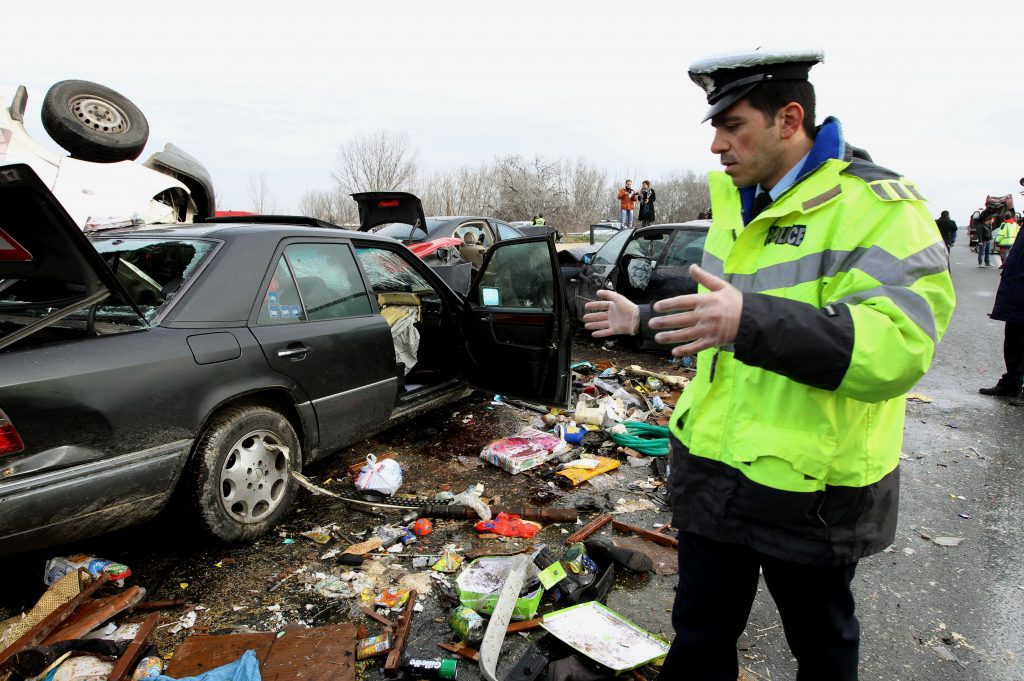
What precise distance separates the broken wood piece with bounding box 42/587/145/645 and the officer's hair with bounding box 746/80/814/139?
301 centimetres

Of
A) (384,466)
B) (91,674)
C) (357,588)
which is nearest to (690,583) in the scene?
(357,588)

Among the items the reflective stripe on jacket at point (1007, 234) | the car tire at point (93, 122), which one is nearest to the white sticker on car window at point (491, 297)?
the car tire at point (93, 122)

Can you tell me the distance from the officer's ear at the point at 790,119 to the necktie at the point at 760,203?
154 millimetres

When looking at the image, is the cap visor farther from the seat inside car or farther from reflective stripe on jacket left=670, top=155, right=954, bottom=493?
the seat inside car

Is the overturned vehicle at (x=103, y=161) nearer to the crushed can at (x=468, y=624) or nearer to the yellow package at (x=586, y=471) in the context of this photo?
the yellow package at (x=586, y=471)

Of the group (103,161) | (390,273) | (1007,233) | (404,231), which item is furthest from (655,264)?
(1007,233)

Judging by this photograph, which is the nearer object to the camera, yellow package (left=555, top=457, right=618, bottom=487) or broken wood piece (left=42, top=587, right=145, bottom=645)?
broken wood piece (left=42, top=587, right=145, bottom=645)

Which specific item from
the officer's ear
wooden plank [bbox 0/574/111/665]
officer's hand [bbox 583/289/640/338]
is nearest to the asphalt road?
wooden plank [bbox 0/574/111/665]

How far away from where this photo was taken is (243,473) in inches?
117

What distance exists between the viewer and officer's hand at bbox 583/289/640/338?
5.71 feet

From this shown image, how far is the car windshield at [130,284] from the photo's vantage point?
2.74 metres

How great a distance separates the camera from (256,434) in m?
3.06

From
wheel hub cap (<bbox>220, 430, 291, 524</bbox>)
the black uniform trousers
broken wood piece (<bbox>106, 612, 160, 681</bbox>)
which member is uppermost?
the black uniform trousers

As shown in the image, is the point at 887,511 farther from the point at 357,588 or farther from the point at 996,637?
the point at 357,588
